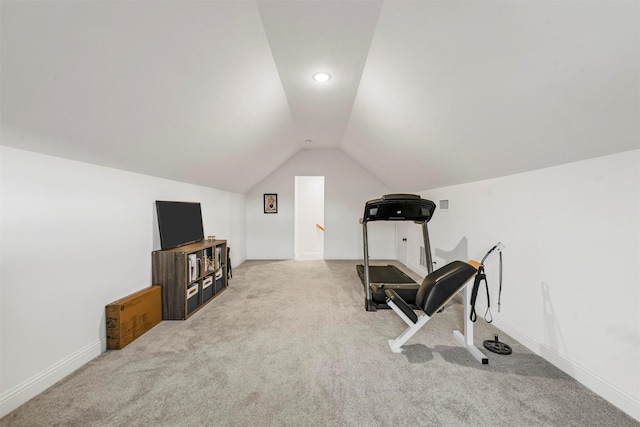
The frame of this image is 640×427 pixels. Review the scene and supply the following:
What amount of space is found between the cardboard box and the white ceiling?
125cm

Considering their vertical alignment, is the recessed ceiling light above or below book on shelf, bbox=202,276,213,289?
above

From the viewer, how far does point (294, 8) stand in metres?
1.71

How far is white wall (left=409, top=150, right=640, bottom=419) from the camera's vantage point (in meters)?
1.54

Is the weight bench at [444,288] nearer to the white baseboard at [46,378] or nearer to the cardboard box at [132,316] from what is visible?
the cardboard box at [132,316]

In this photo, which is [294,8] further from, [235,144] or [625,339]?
[625,339]

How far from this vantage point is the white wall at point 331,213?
20.2ft

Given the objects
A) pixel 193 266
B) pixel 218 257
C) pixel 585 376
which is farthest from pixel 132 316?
pixel 585 376

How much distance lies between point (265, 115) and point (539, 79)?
2.62 meters

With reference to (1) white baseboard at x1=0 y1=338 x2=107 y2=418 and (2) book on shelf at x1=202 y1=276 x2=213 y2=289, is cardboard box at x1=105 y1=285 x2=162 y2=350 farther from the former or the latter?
(2) book on shelf at x1=202 y1=276 x2=213 y2=289

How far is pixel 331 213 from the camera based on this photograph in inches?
246

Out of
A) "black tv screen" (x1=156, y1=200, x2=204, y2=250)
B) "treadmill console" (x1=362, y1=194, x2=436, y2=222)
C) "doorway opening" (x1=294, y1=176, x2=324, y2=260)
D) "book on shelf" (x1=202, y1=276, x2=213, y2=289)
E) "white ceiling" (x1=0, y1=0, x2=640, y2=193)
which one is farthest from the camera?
"doorway opening" (x1=294, y1=176, x2=324, y2=260)

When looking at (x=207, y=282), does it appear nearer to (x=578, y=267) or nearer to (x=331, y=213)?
(x=331, y=213)

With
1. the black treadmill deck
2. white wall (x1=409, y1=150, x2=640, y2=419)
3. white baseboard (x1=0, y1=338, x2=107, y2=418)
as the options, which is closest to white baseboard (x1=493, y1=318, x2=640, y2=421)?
white wall (x1=409, y1=150, x2=640, y2=419)

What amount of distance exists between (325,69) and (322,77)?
159 millimetres
